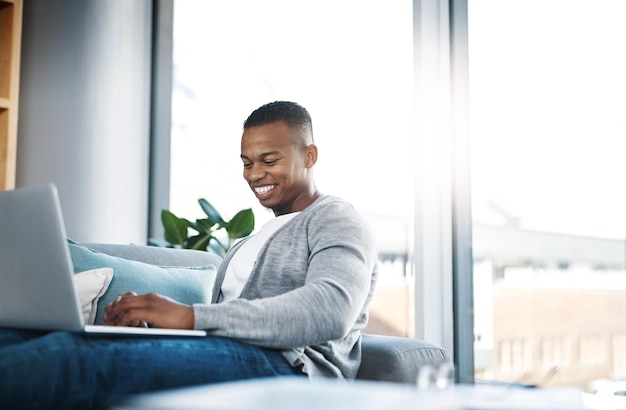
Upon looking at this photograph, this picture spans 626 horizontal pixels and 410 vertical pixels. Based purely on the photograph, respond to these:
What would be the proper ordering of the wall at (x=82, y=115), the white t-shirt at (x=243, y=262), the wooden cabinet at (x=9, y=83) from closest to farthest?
the white t-shirt at (x=243, y=262) → the wooden cabinet at (x=9, y=83) → the wall at (x=82, y=115)

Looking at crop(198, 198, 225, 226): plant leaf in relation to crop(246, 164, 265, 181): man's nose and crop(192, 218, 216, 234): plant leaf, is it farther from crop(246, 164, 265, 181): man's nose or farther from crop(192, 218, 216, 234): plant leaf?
crop(246, 164, 265, 181): man's nose

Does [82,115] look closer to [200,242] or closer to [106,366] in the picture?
[200,242]

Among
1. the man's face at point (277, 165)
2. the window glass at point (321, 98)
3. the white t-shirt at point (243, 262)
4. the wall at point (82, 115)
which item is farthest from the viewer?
the wall at point (82, 115)

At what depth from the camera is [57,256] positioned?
1.24 m

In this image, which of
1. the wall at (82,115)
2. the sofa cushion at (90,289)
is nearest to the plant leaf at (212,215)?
the wall at (82,115)

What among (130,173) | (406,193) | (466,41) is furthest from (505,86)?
(130,173)

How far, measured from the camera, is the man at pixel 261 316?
3.63 feet

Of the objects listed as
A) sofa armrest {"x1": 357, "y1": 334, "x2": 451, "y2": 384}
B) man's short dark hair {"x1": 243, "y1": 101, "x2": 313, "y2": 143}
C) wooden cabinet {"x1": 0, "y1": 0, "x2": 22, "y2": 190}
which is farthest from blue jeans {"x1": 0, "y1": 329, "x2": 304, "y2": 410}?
wooden cabinet {"x1": 0, "y1": 0, "x2": 22, "y2": 190}

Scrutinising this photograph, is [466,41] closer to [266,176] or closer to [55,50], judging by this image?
[266,176]

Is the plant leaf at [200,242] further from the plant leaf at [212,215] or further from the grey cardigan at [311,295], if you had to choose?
the grey cardigan at [311,295]

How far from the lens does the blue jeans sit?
104 centimetres

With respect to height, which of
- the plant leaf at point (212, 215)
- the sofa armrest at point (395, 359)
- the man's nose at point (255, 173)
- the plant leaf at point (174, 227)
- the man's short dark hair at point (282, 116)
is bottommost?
the sofa armrest at point (395, 359)

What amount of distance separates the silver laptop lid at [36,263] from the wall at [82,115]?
2.04 metres

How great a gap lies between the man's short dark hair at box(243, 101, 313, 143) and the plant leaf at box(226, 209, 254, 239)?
108cm
